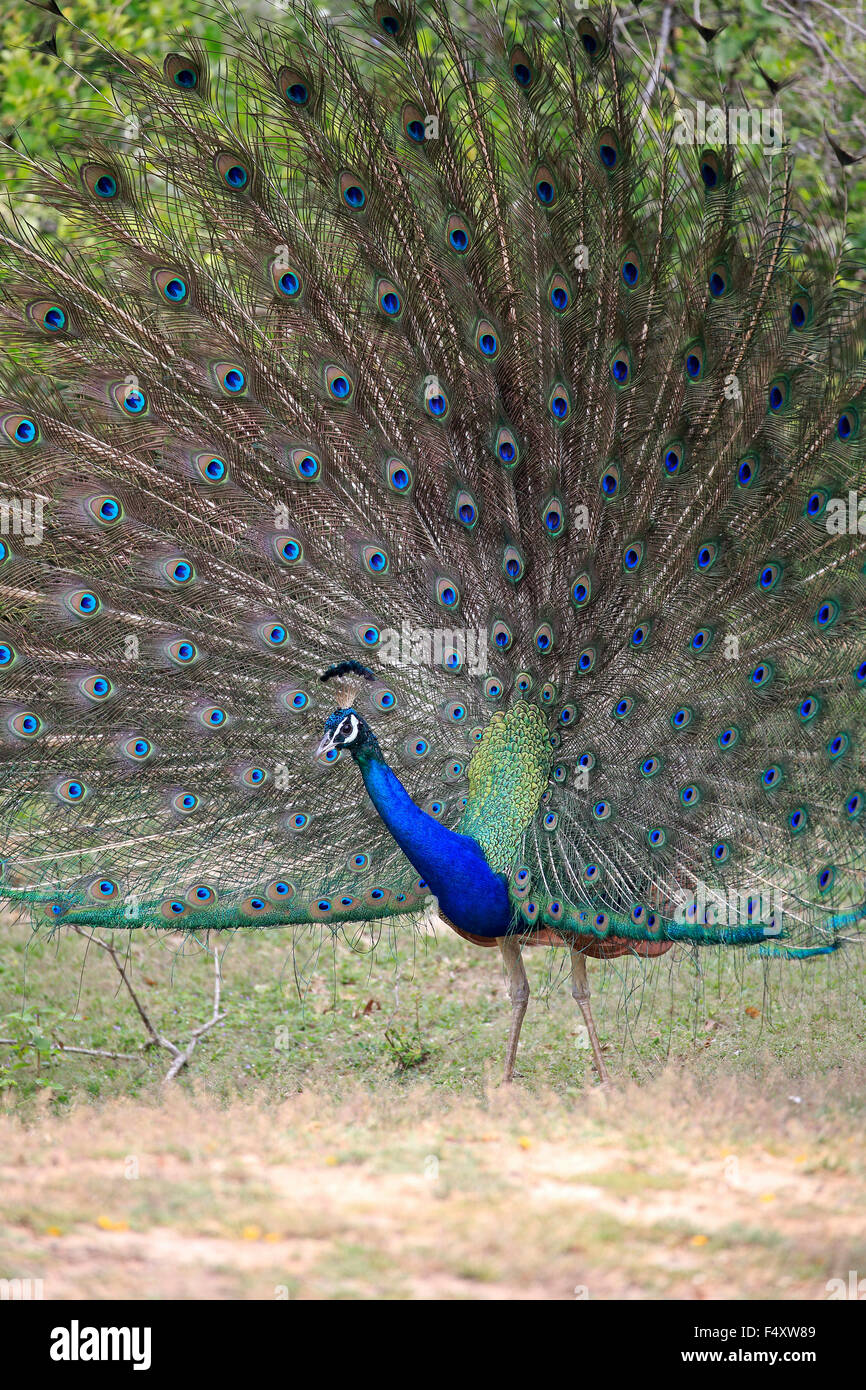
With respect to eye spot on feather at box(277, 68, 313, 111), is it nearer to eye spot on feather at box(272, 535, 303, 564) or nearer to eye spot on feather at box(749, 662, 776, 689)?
eye spot on feather at box(272, 535, 303, 564)

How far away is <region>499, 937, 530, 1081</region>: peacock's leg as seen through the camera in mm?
6469

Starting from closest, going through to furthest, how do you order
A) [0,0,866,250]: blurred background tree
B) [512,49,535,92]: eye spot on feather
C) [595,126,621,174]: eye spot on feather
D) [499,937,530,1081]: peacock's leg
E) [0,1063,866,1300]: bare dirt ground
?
[0,1063,866,1300]: bare dirt ground → [512,49,535,92]: eye spot on feather → [595,126,621,174]: eye spot on feather → [499,937,530,1081]: peacock's leg → [0,0,866,250]: blurred background tree

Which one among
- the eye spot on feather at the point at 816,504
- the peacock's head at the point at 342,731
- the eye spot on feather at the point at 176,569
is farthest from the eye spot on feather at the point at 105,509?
the eye spot on feather at the point at 816,504

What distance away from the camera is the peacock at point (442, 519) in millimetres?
5758

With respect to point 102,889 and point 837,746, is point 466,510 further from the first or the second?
point 102,889

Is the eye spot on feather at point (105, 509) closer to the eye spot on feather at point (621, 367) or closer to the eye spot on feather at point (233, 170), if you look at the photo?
the eye spot on feather at point (233, 170)

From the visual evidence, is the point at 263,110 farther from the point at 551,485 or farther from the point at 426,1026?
the point at 426,1026

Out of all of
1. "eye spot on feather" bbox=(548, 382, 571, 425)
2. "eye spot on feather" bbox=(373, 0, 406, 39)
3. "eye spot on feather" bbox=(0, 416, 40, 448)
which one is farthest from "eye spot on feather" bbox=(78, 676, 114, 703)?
"eye spot on feather" bbox=(373, 0, 406, 39)

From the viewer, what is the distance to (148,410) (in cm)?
604

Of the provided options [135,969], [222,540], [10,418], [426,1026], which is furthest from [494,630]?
[135,969]

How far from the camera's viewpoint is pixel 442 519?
6160 millimetres

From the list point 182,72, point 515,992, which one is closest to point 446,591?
point 515,992

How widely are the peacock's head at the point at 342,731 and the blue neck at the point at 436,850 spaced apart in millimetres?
108

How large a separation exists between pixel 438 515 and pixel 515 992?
2320 mm
